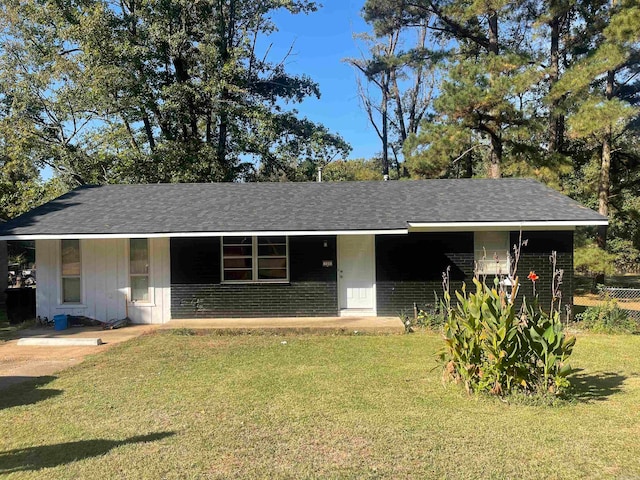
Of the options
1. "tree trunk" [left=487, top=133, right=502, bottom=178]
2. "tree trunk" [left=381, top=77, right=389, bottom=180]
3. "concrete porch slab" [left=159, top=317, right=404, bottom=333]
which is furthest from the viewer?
"tree trunk" [left=381, top=77, right=389, bottom=180]

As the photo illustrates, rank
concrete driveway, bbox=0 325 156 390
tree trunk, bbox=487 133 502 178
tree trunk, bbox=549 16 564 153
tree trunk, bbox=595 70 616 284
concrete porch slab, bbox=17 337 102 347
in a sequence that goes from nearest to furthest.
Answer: concrete driveway, bbox=0 325 156 390, concrete porch slab, bbox=17 337 102 347, tree trunk, bbox=595 70 616 284, tree trunk, bbox=487 133 502 178, tree trunk, bbox=549 16 564 153

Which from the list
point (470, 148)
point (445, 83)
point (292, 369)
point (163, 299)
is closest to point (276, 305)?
point (163, 299)

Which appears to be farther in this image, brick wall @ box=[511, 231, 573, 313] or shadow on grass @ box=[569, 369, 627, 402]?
brick wall @ box=[511, 231, 573, 313]

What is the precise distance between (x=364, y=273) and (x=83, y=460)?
8.10 meters

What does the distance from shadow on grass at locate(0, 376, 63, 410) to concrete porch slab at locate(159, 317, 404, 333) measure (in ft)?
11.8

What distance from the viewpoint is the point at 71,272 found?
11398mm

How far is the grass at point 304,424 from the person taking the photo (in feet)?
12.7

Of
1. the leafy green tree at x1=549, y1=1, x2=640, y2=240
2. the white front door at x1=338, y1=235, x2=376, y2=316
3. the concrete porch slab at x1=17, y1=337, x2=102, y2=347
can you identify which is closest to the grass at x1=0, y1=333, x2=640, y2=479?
the concrete porch slab at x1=17, y1=337, x2=102, y2=347

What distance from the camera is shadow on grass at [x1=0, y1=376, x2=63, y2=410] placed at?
5.74 meters

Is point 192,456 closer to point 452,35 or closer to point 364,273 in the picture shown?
point 364,273

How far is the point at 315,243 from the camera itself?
1128cm

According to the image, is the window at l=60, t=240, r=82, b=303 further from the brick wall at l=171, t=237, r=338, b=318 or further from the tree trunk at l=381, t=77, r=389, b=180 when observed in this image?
the tree trunk at l=381, t=77, r=389, b=180

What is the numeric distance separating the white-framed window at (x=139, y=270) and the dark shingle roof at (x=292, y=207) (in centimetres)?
67

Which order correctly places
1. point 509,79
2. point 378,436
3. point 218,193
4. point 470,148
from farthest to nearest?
point 470,148 < point 509,79 < point 218,193 < point 378,436
